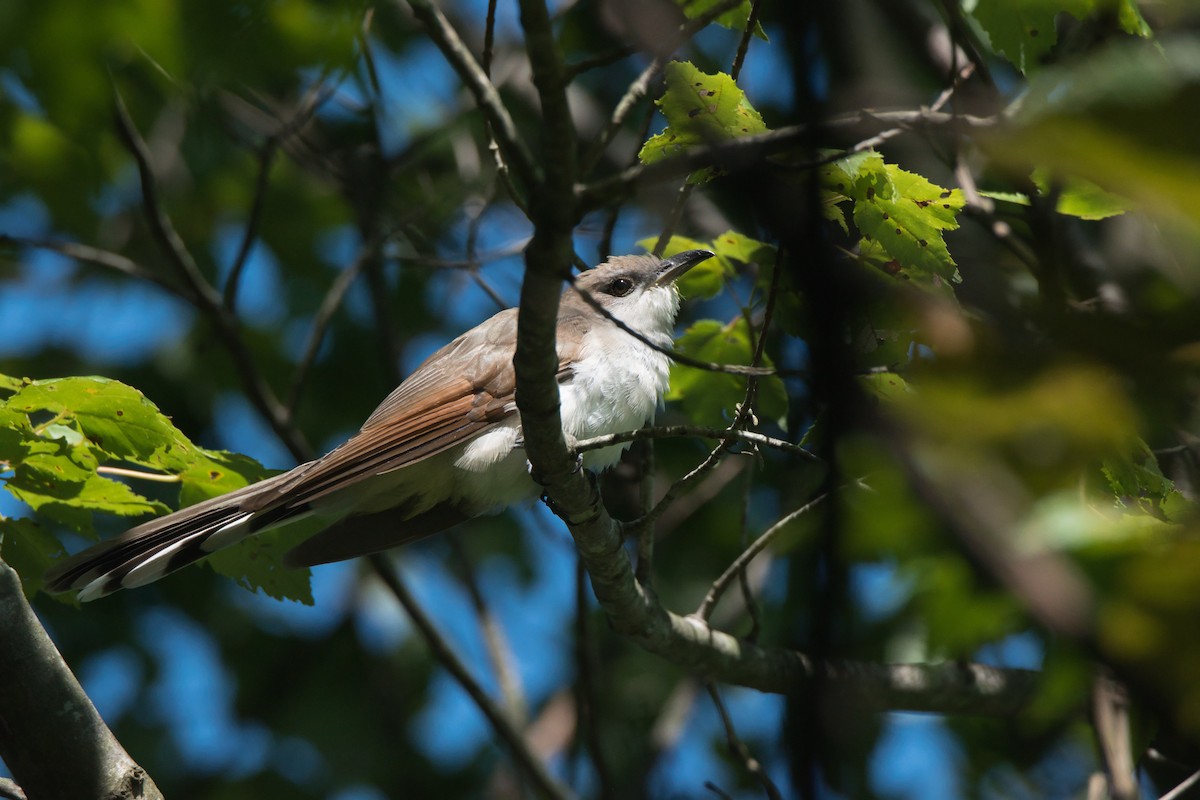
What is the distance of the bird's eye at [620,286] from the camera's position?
14.7 feet

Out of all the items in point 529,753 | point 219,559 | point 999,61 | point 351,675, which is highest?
point 219,559

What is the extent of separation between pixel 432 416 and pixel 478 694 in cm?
135

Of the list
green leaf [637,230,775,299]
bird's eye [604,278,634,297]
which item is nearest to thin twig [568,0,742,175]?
green leaf [637,230,775,299]

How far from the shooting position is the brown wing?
353 centimetres

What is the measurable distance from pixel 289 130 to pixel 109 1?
3.33m

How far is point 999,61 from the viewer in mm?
5629

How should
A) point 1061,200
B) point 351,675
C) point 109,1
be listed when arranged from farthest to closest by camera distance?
point 351,675, point 1061,200, point 109,1

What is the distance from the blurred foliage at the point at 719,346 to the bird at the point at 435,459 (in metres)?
0.21

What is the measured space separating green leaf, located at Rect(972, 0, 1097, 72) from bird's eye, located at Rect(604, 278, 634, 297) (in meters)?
1.92

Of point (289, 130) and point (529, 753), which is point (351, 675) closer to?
point (529, 753)

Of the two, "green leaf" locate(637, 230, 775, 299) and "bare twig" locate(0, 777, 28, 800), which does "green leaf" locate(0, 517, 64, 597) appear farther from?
"green leaf" locate(637, 230, 775, 299)

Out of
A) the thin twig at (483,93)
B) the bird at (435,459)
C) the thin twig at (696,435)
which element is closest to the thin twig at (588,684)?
the bird at (435,459)

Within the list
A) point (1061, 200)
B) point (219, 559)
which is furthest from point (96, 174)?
point (1061, 200)

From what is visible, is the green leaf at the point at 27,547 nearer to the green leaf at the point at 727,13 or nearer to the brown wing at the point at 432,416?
the brown wing at the point at 432,416
